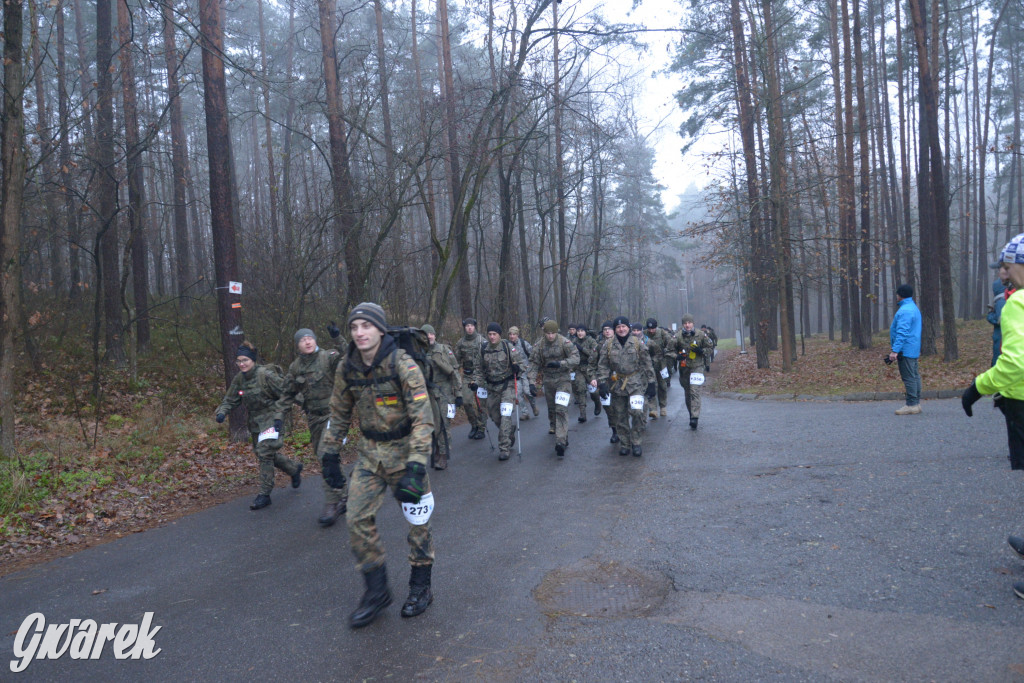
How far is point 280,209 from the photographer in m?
15.3

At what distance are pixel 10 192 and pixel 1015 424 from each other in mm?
10397

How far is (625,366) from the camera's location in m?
10.4

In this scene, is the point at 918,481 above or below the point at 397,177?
below

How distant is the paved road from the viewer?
3.96 m

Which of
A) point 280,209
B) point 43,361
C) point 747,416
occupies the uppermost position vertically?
point 280,209

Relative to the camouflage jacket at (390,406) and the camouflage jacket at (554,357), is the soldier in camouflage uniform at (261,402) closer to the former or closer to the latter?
the camouflage jacket at (390,406)

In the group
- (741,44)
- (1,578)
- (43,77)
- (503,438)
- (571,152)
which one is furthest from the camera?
(571,152)

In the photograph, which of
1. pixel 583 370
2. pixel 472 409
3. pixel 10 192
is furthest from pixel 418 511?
pixel 583 370

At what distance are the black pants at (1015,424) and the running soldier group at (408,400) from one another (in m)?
3.61

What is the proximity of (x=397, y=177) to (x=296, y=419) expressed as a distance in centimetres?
665

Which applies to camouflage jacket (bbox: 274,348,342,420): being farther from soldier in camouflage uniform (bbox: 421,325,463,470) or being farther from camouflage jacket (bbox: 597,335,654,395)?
camouflage jacket (bbox: 597,335,654,395)

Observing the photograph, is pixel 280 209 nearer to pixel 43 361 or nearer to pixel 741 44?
pixel 43 361

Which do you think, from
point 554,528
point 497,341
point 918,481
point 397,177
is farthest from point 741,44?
point 554,528

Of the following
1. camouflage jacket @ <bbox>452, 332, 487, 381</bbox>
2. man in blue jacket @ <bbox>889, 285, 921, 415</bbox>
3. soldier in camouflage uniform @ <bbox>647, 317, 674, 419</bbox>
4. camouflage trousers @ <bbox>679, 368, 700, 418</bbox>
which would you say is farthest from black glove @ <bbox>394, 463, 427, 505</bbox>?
soldier in camouflage uniform @ <bbox>647, 317, 674, 419</bbox>
